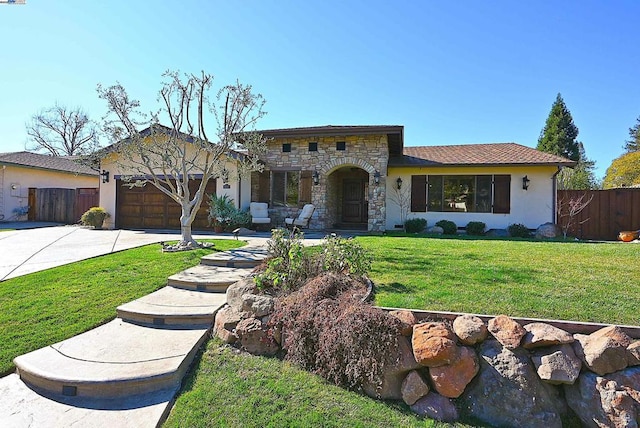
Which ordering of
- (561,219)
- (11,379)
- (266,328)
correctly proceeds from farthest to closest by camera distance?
1. (561,219)
2. (266,328)
3. (11,379)

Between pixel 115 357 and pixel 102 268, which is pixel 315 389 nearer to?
pixel 115 357

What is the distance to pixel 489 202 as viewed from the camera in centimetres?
1256

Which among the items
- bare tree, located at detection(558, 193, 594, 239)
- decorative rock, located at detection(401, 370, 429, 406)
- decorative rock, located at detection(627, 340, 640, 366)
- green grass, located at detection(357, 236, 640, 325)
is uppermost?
bare tree, located at detection(558, 193, 594, 239)

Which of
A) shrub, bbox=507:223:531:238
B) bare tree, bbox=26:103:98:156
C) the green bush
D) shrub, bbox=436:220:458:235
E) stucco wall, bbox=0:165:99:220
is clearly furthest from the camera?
bare tree, bbox=26:103:98:156

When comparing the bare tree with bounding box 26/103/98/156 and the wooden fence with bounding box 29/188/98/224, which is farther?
the bare tree with bounding box 26/103/98/156

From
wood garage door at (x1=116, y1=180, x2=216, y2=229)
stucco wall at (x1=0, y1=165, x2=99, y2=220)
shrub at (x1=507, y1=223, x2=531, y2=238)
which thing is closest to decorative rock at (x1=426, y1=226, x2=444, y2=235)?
shrub at (x1=507, y1=223, x2=531, y2=238)

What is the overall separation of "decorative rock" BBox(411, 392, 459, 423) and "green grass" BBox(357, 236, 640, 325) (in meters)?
0.92

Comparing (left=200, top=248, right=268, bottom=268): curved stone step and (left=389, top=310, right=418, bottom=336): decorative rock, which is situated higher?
(left=200, top=248, right=268, bottom=268): curved stone step

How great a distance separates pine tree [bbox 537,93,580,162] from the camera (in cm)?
2378

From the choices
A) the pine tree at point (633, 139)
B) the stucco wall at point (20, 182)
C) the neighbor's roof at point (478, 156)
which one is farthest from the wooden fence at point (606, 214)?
the stucco wall at point (20, 182)

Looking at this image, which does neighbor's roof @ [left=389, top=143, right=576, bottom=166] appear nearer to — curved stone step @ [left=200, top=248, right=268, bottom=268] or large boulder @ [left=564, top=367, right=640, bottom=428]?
curved stone step @ [left=200, top=248, right=268, bottom=268]

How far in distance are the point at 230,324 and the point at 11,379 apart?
6.72 ft

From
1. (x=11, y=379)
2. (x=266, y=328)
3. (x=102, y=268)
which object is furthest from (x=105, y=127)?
(x=266, y=328)

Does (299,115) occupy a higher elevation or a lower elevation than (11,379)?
higher
